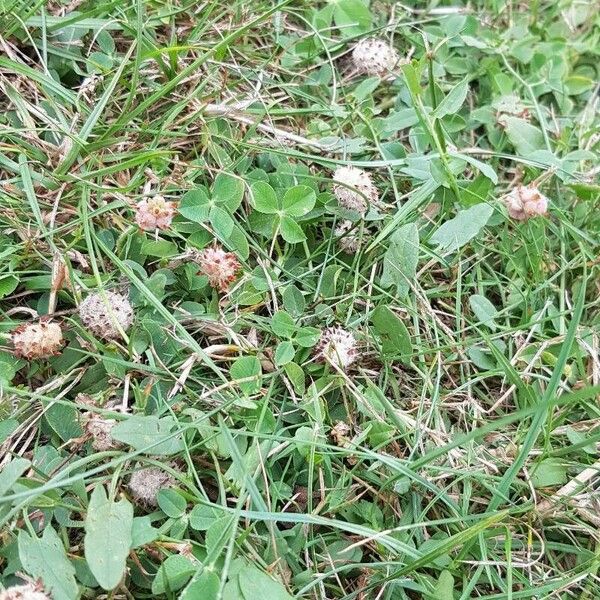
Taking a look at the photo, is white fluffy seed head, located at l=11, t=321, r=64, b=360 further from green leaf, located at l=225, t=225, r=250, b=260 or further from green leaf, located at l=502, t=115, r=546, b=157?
green leaf, located at l=502, t=115, r=546, b=157

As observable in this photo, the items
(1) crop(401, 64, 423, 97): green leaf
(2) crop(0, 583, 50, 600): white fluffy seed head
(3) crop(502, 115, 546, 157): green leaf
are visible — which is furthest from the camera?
(3) crop(502, 115, 546, 157): green leaf

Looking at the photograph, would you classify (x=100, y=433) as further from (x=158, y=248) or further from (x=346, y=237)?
(x=346, y=237)

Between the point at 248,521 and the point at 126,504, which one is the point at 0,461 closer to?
the point at 126,504

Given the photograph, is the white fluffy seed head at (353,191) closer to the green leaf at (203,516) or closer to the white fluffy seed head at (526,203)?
the white fluffy seed head at (526,203)

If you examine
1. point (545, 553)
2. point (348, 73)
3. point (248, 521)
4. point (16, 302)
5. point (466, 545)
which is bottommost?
point (545, 553)

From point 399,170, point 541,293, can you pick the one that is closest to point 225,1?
point 399,170

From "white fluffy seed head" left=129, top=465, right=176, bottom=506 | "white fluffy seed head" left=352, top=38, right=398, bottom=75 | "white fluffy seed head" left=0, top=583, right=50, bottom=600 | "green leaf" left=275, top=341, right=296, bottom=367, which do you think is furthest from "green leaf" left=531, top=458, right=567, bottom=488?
"white fluffy seed head" left=352, top=38, right=398, bottom=75
